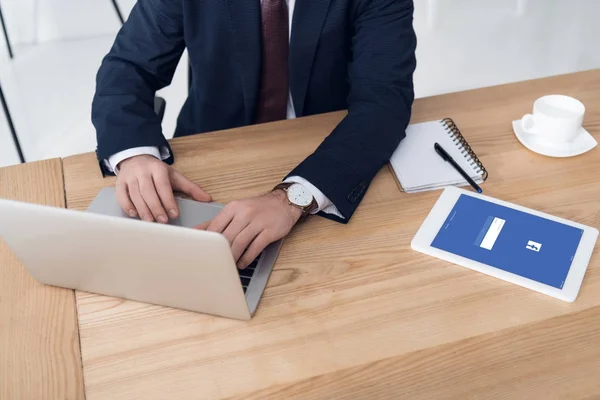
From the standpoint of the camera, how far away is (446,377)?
0.89m

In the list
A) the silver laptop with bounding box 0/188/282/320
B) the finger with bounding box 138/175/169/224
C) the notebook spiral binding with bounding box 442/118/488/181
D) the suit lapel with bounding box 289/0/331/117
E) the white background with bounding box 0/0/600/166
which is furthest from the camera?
the white background with bounding box 0/0/600/166

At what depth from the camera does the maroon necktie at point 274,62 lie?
1.43 metres

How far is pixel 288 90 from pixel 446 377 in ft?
3.06

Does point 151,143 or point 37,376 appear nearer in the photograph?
point 37,376

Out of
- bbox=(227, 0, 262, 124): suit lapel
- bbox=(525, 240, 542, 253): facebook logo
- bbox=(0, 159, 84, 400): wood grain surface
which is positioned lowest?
bbox=(0, 159, 84, 400): wood grain surface

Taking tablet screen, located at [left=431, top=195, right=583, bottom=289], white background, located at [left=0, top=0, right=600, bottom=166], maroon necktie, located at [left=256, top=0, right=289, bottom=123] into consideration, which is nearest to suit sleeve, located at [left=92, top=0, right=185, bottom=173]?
maroon necktie, located at [left=256, top=0, right=289, bottom=123]

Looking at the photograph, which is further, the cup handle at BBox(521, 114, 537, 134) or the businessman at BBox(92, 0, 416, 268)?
the cup handle at BBox(521, 114, 537, 134)

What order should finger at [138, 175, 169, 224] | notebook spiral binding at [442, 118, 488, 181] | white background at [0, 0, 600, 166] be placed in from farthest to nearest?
white background at [0, 0, 600, 166], notebook spiral binding at [442, 118, 488, 181], finger at [138, 175, 169, 224]

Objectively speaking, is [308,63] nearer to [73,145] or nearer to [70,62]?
[73,145]

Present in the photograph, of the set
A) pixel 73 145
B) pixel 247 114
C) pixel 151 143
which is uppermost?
pixel 151 143

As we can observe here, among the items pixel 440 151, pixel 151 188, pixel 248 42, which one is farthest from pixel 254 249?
pixel 248 42

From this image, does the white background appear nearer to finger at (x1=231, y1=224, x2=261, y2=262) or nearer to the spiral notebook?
the spiral notebook

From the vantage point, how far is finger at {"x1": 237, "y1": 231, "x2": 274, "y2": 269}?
1.03 m

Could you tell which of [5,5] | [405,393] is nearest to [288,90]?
[405,393]
